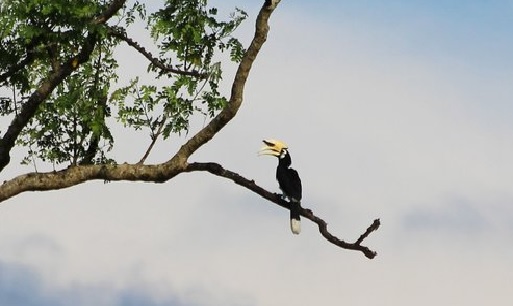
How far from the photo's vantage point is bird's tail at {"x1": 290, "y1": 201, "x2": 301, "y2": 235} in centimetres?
2202

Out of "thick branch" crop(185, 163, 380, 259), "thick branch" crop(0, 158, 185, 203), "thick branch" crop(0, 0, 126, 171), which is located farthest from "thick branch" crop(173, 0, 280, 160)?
"thick branch" crop(0, 0, 126, 171)

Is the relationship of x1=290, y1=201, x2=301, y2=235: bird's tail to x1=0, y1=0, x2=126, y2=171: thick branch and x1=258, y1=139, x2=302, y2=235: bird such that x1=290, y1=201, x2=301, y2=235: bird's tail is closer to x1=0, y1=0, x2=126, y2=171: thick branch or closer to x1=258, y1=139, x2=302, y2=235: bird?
x1=258, y1=139, x2=302, y2=235: bird

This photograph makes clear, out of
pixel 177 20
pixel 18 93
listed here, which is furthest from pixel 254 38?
pixel 18 93

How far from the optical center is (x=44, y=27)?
21906 millimetres

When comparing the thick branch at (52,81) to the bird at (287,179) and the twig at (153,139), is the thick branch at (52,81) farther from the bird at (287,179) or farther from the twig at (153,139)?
the bird at (287,179)

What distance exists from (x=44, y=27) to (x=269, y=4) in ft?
14.5

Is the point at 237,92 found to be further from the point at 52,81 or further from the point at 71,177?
the point at 52,81

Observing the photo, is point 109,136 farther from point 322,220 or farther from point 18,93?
point 322,220

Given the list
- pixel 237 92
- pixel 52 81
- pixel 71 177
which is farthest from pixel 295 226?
pixel 52 81

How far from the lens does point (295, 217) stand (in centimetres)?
2214

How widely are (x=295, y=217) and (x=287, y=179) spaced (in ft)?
4.52

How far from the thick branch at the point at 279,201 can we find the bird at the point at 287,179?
22 cm

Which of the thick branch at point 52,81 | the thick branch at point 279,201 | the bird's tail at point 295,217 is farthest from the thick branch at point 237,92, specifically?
the thick branch at point 52,81

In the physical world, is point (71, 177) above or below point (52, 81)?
below
